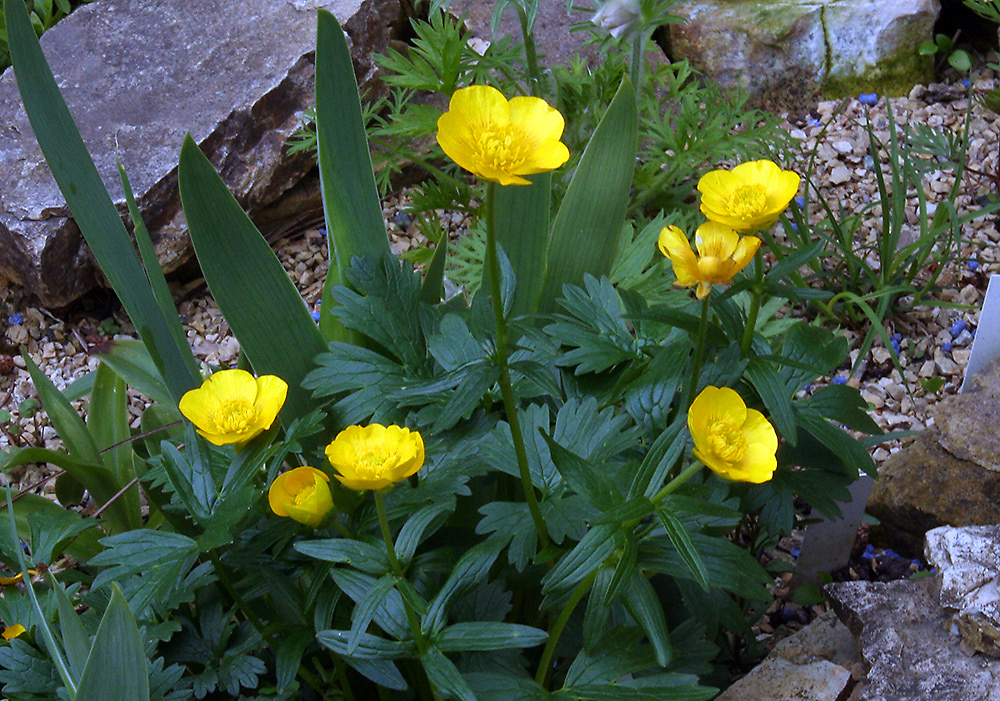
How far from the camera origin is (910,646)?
94 centimetres

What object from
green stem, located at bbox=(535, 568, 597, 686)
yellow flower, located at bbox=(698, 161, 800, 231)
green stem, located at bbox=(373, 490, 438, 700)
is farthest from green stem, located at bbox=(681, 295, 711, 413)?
green stem, located at bbox=(373, 490, 438, 700)

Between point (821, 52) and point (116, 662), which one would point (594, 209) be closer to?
point (116, 662)

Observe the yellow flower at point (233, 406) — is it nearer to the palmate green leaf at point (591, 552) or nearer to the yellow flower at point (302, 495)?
the yellow flower at point (302, 495)

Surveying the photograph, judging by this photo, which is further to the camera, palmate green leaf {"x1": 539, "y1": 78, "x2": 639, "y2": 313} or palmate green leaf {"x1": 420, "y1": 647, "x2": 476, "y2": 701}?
palmate green leaf {"x1": 539, "y1": 78, "x2": 639, "y2": 313}

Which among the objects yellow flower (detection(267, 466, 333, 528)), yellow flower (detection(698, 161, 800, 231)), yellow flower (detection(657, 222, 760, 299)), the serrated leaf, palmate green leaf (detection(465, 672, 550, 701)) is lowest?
palmate green leaf (detection(465, 672, 550, 701))

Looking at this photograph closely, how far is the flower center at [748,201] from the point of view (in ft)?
2.36

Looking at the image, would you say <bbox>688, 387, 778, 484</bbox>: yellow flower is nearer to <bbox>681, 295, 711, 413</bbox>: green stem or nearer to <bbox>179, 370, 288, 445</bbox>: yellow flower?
<bbox>681, 295, 711, 413</bbox>: green stem

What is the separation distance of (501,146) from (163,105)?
1.62 m

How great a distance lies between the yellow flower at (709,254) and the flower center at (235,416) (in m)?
0.40

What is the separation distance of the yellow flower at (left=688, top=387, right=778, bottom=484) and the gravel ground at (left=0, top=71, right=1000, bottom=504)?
0.93 metres

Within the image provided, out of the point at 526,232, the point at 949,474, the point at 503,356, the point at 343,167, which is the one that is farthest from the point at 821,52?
the point at 503,356

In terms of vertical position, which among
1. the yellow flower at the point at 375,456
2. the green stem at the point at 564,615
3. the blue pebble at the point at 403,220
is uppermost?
the yellow flower at the point at 375,456

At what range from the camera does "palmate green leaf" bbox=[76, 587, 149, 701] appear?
0.60 metres

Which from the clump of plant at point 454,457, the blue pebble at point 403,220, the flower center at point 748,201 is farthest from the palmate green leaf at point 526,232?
the blue pebble at point 403,220
